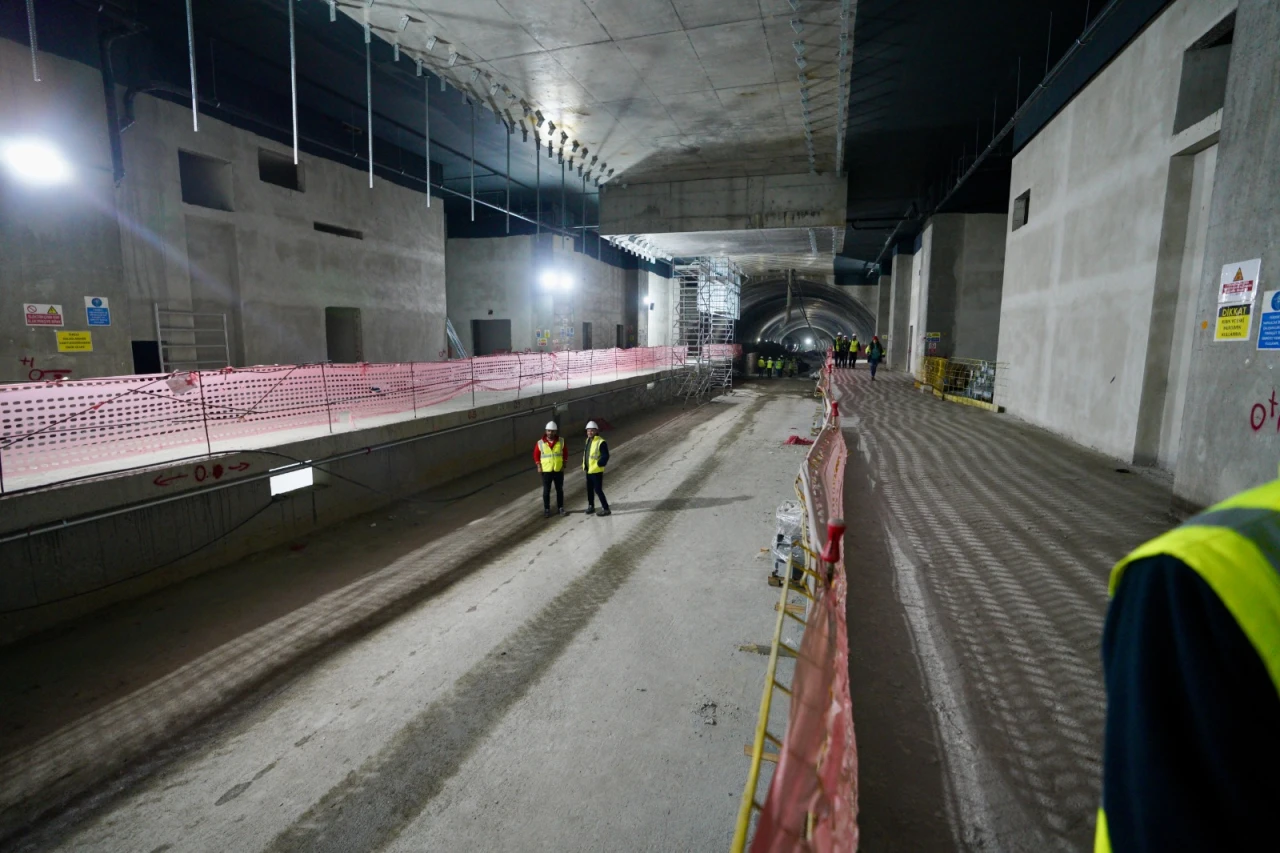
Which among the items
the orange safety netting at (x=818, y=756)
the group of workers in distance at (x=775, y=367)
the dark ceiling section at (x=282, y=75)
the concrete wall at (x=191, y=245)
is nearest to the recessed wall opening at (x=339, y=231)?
the concrete wall at (x=191, y=245)

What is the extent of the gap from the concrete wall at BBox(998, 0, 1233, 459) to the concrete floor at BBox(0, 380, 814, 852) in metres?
7.80

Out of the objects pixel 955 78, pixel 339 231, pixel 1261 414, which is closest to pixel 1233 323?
pixel 1261 414

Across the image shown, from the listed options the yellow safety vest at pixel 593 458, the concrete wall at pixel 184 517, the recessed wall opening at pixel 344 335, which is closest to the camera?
the concrete wall at pixel 184 517

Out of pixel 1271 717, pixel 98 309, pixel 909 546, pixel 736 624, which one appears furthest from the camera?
pixel 98 309

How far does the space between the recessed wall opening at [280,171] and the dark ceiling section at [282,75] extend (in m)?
0.53

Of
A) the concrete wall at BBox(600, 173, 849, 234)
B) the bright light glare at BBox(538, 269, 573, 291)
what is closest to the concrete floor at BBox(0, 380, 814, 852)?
the concrete wall at BBox(600, 173, 849, 234)

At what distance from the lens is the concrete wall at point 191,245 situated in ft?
33.5

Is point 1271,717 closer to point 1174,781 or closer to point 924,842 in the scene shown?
point 1174,781

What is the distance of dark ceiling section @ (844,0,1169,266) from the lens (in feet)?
37.1

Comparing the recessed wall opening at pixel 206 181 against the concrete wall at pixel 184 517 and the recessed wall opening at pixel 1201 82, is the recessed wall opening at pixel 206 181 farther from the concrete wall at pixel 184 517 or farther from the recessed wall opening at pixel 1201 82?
the recessed wall opening at pixel 1201 82

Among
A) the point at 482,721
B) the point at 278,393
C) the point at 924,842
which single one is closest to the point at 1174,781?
the point at 924,842

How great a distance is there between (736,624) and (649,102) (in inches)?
555

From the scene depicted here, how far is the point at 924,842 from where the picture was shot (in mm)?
3281

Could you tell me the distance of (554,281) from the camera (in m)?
28.7
